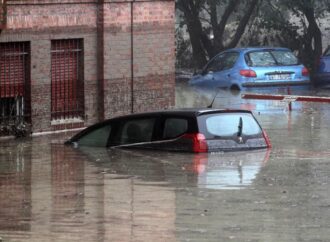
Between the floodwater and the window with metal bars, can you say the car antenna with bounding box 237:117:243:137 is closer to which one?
the floodwater

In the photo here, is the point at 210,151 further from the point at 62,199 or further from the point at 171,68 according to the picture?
the point at 171,68

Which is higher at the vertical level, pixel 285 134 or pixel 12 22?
pixel 12 22

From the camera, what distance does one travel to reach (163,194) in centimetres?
1378

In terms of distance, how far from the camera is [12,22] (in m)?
21.5

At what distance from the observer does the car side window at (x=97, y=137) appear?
1841 cm

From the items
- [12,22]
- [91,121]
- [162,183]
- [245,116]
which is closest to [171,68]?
[91,121]

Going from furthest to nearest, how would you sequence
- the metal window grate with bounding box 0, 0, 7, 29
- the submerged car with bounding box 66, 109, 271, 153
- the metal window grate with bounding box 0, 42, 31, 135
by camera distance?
the metal window grate with bounding box 0, 42, 31, 135
the metal window grate with bounding box 0, 0, 7, 29
the submerged car with bounding box 66, 109, 271, 153

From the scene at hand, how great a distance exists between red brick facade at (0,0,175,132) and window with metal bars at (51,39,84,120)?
12 centimetres

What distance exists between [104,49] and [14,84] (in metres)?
2.39

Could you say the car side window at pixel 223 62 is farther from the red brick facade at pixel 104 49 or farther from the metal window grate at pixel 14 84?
the metal window grate at pixel 14 84

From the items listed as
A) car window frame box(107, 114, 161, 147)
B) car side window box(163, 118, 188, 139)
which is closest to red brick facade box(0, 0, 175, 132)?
car window frame box(107, 114, 161, 147)

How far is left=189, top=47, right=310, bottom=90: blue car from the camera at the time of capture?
30.8 metres

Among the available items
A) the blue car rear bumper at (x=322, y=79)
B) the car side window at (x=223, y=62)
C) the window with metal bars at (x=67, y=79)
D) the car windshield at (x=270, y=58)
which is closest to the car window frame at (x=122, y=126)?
the window with metal bars at (x=67, y=79)

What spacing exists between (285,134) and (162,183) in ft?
25.4
